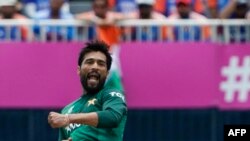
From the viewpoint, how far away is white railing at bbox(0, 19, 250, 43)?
38.6 ft

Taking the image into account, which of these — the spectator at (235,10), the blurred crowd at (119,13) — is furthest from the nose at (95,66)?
the spectator at (235,10)

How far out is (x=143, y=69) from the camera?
12.0m

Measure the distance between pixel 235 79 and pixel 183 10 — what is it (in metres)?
1.14

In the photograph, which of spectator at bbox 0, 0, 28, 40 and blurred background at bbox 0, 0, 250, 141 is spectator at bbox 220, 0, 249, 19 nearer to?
blurred background at bbox 0, 0, 250, 141

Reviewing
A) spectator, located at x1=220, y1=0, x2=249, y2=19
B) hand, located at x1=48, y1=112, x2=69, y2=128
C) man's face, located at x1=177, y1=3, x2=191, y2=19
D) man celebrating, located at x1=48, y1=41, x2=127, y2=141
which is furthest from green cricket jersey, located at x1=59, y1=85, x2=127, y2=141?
spectator, located at x1=220, y1=0, x2=249, y2=19

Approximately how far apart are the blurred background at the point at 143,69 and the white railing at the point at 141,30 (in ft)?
0.04

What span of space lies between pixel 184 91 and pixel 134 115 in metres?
0.74

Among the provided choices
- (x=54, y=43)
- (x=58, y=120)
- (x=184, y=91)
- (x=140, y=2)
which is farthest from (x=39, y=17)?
(x=58, y=120)

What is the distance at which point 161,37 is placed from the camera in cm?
1192

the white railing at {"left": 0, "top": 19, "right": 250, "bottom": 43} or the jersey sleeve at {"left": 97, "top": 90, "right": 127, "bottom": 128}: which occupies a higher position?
the white railing at {"left": 0, "top": 19, "right": 250, "bottom": 43}

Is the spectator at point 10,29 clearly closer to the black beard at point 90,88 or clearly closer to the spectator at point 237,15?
the spectator at point 237,15

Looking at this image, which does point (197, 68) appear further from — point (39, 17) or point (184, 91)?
point (39, 17)

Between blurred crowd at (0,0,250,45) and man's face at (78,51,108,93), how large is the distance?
5022 mm

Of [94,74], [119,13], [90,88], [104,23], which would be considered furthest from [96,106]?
[119,13]
